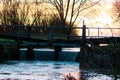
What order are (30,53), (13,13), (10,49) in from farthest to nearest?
(13,13) → (30,53) → (10,49)

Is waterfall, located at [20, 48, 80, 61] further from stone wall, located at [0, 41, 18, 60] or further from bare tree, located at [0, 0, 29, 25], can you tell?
bare tree, located at [0, 0, 29, 25]

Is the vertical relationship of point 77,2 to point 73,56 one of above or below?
above

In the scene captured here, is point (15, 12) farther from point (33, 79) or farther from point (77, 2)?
point (33, 79)

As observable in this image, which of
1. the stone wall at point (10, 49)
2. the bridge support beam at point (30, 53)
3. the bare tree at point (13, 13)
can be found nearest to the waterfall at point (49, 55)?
the bridge support beam at point (30, 53)

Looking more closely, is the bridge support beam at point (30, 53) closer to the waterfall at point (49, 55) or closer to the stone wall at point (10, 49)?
the waterfall at point (49, 55)

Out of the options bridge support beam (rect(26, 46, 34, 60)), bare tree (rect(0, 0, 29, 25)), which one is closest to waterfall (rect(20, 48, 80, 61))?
bridge support beam (rect(26, 46, 34, 60))

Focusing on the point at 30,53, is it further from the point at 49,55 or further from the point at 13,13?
the point at 13,13

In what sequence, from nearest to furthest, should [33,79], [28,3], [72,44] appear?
[33,79] → [72,44] → [28,3]

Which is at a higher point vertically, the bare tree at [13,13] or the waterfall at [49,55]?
the bare tree at [13,13]

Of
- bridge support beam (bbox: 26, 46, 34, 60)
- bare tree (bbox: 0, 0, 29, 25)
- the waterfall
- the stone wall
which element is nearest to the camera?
the stone wall

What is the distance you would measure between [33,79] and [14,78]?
3.23 ft

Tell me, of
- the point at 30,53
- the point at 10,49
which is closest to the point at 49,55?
the point at 30,53

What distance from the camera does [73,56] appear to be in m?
36.9

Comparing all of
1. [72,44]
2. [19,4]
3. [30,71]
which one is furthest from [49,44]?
[19,4]
